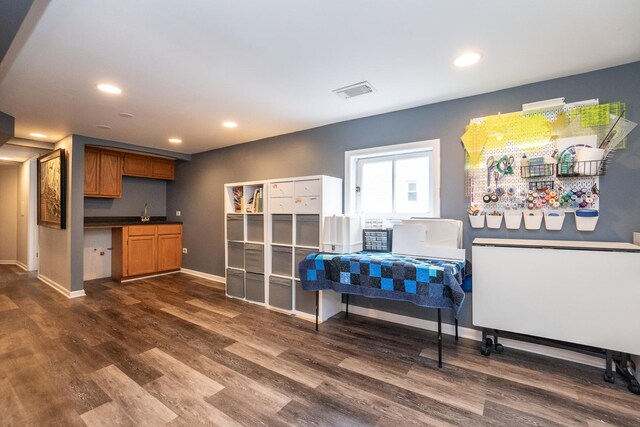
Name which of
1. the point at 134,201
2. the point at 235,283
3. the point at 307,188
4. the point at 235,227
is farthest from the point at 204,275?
the point at 307,188

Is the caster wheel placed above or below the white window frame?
below

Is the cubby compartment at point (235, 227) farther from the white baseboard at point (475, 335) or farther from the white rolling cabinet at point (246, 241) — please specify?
the white baseboard at point (475, 335)

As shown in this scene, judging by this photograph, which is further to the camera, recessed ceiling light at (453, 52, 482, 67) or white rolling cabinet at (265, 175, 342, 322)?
white rolling cabinet at (265, 175, 342, 322)

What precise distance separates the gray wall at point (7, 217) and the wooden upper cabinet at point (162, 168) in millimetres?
3645

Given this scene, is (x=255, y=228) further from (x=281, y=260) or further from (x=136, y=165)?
(x=136, y=165)

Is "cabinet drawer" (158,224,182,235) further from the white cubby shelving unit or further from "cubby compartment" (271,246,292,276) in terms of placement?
"cubby compartment" (271,246,292,276)

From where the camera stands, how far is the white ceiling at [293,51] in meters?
1.58

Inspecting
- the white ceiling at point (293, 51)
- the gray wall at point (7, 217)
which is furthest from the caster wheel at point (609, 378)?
the gray wall at point (7, 217)

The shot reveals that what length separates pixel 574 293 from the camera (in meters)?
2.04

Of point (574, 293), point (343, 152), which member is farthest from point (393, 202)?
point (574, 293)

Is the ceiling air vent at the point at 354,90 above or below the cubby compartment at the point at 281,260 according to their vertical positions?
above

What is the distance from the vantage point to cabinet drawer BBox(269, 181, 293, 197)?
3365 millimetres

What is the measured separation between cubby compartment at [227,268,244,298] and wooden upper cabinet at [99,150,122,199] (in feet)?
8.59

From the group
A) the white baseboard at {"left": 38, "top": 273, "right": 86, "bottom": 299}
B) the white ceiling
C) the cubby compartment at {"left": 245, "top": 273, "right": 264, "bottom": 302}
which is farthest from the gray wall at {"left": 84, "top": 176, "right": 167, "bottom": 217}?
the cubby compartment at {"left": 245, "top": 273, "right": 264, "bottom": 302}
